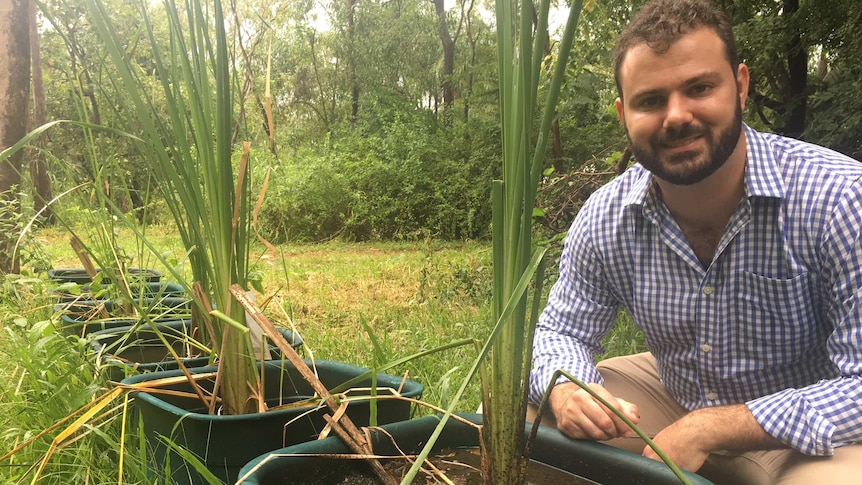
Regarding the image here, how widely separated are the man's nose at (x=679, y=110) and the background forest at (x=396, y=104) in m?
0.77

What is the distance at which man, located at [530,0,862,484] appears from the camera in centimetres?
106

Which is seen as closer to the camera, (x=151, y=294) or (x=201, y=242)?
(x=201, y=242)

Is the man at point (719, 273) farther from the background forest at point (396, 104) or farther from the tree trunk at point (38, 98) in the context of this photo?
the tree trunk at point (38, 98)

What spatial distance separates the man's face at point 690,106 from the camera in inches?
49.6

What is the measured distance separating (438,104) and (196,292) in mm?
12807

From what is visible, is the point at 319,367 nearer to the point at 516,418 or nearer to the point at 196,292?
the point at 196,292

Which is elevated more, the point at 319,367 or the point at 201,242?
the point at 201,242

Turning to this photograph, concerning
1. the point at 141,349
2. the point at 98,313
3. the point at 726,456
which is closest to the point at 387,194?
the point at 98,313

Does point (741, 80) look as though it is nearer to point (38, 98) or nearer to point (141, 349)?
point (141, 349)

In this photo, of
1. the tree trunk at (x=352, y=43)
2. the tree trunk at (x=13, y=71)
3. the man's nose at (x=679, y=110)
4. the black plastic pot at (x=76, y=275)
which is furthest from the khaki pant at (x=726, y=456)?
the tree trunk at (x=352, y=43)

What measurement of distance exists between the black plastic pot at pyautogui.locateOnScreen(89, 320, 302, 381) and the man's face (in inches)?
31.7

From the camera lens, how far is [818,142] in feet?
11.5

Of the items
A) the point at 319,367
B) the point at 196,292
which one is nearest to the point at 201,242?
the point at 196,292

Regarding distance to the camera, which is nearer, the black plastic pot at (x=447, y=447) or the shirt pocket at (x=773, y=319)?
the black plastic pot at (x=447, y=447)
